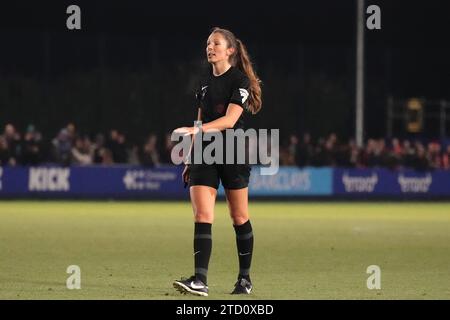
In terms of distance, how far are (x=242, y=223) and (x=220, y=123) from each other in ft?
3.63

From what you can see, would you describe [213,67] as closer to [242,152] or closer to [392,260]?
[242,152]

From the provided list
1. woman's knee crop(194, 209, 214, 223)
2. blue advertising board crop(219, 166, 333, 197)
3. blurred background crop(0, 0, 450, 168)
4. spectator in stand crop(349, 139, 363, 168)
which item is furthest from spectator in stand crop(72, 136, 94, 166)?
woman's knee crop(194, 209, 214, 223)

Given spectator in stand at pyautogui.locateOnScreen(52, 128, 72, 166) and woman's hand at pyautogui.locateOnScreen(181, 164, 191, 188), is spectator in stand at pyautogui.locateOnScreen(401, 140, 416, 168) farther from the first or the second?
woman's hand at pyautogui.locateOnScreen(181, 164, 191, 188)

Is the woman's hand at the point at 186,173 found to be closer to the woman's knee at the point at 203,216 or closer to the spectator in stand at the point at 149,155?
the woman's knee at the point at 203,216

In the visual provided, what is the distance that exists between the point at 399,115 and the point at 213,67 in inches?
1404

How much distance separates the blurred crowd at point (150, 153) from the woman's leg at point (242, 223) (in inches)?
860

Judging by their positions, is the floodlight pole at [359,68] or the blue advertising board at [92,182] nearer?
the blue advertising board at [92,182]

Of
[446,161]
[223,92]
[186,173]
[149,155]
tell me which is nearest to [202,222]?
[186,173]

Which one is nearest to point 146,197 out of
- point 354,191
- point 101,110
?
point 354,191

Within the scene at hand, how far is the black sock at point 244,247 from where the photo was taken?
40.0 ft

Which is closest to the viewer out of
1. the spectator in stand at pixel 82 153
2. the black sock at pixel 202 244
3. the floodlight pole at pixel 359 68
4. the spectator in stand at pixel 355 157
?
the black sock at pixel 202 244

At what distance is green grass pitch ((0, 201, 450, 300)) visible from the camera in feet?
41.3

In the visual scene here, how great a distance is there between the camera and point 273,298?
11.7 meters

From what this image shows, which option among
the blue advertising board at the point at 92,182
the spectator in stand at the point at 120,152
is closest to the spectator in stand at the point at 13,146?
the blue advertising board at the point at 92,182
